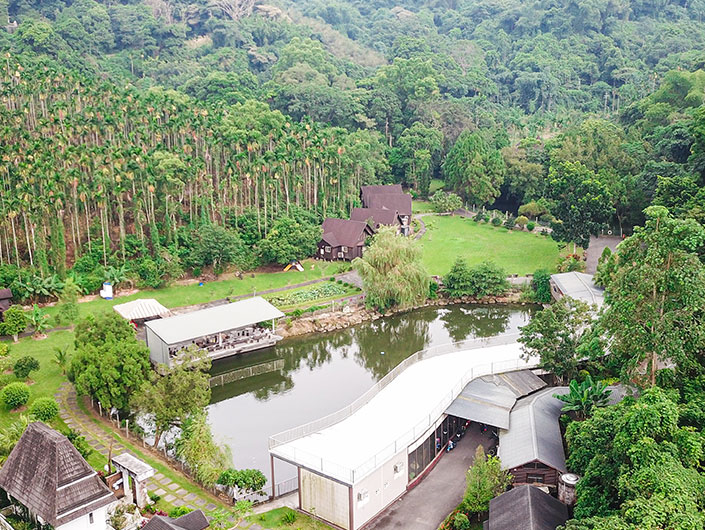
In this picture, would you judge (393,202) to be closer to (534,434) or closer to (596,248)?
(596,248)

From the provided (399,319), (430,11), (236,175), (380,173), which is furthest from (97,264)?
(430,11)

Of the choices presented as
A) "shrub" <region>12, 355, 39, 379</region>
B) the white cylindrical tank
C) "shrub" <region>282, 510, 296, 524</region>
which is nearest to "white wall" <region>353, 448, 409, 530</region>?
"shrub" <region>282, 510, 296, 524</region>

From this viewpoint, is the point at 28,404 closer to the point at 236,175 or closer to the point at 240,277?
the point at 240,277

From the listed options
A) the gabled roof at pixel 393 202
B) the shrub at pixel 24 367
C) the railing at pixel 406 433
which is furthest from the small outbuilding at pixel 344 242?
the shrub at pixel 24 367

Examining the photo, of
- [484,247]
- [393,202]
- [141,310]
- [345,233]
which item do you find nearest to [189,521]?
[141,310]

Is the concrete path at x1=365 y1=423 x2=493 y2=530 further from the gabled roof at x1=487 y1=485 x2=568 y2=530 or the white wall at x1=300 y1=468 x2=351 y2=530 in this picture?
the gabled roof at x1=487 y1=485 x2=568 y2=530
